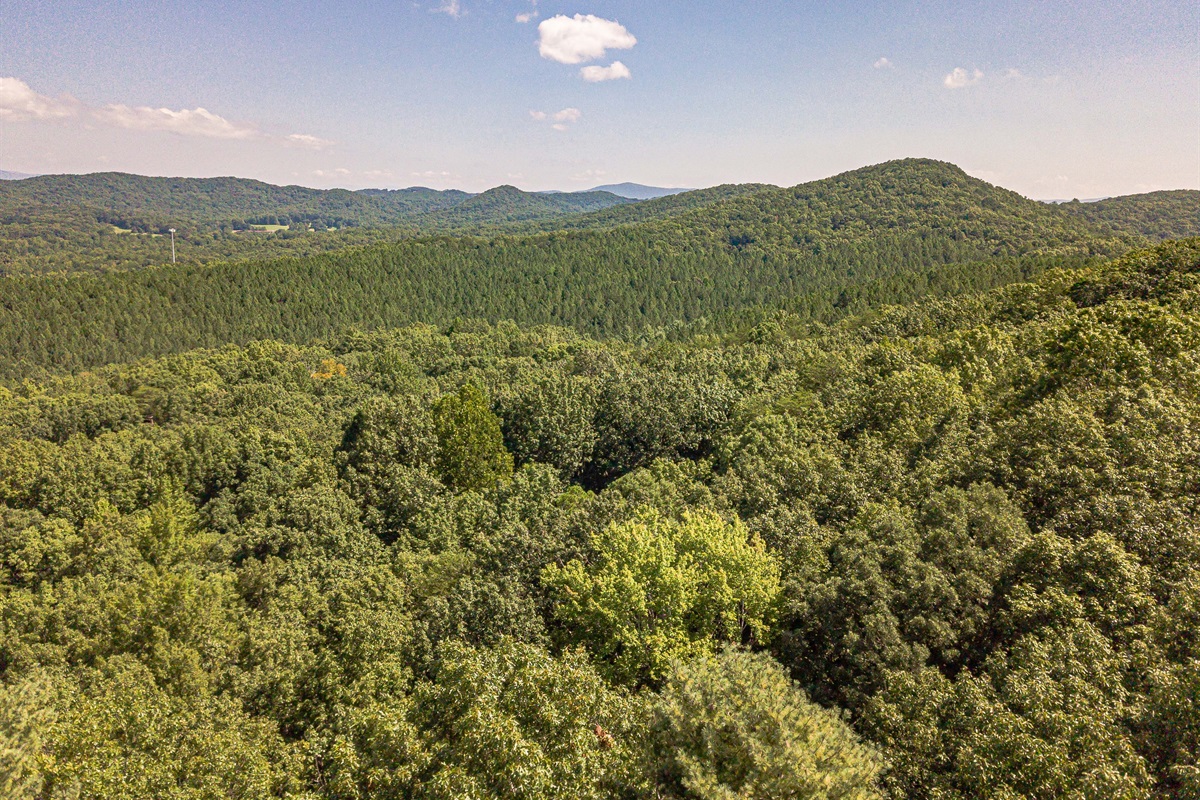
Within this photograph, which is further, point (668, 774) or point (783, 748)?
point (668, 774)

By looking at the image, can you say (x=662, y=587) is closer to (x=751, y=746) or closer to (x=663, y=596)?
(x=663, y=596)

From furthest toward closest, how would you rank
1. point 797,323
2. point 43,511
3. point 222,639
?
point 797,323 < point 43,511 < point 222,639

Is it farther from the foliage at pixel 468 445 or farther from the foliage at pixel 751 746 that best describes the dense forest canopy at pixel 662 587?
the foliage at pixel 468 445

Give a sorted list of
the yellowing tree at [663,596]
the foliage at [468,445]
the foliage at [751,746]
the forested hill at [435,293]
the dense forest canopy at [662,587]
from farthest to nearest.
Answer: the forested hill at [435,293], the foliage at [468,445], the yellowing tree at [663,596], the dense forest canopy at [662,587], the foliage at [751,746]

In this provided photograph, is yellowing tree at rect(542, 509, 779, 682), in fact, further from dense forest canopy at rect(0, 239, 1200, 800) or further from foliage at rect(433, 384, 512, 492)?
foliage at rect(433, 384, 512, 492)

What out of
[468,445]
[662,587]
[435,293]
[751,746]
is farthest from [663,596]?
[435,293]

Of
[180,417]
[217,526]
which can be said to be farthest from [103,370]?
[217,526]

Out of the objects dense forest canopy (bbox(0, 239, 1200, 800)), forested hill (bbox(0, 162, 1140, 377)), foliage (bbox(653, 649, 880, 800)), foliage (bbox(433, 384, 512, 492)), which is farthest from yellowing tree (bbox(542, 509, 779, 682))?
forested hill (bbox(0, 162, 1140, 377))

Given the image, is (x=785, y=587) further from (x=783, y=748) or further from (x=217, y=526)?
(x=217, y=526)

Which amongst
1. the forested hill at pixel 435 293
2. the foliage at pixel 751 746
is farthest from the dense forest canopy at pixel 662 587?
the forested hill at pixel 435 293
